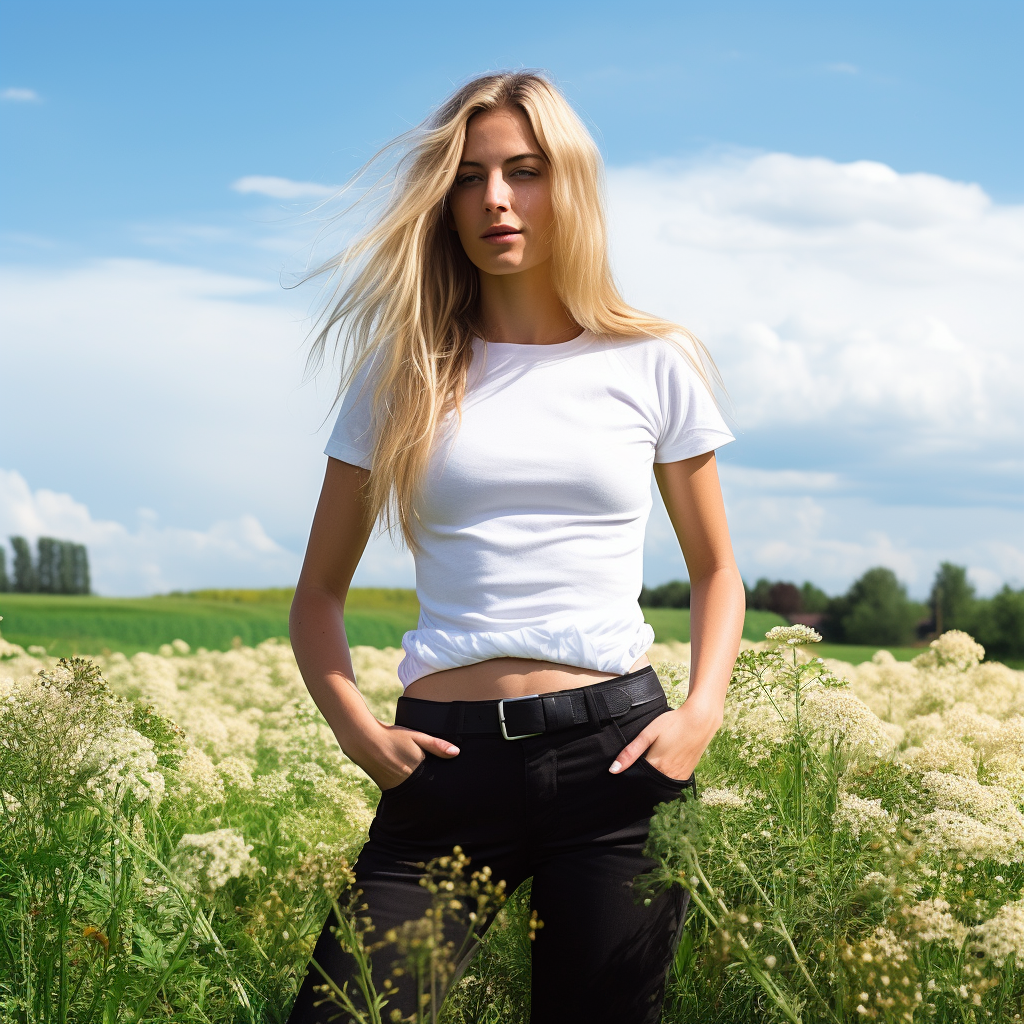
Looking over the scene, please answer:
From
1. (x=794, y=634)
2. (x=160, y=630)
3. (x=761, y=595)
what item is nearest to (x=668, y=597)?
(x=761, y=595)

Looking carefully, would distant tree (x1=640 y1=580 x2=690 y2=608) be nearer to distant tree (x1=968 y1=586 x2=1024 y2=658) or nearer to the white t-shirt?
distant tree (x1=968 y1=586 x2=1024 y2=658)

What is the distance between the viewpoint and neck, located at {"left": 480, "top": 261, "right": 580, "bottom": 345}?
10.2ft

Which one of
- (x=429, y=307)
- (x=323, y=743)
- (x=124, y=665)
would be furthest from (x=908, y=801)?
(x=124, y=665)

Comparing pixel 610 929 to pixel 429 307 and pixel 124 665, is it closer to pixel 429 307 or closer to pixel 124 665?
pixel 429 307

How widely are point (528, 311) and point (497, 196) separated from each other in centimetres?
37

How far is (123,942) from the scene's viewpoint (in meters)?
3.61

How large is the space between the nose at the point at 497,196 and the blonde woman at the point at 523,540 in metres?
0.01

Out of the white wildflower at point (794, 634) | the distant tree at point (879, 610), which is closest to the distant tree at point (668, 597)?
the distant tree at point (879, 610)

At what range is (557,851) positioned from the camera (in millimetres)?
2574

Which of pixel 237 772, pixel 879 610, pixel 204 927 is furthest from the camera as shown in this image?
pixel 879 610

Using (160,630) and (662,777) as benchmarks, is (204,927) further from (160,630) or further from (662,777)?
(160,630)

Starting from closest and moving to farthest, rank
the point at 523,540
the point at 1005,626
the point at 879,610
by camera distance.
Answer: the point at 523,540
the point at 1005,626
the point at 879,610

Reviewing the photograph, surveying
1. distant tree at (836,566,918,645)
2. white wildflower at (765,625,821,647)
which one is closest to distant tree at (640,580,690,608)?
distant tree at (836,566,918,645)

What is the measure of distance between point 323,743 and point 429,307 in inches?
134
